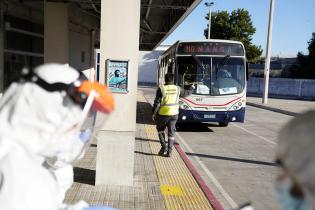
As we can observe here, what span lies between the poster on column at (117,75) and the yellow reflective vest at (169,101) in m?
2.84

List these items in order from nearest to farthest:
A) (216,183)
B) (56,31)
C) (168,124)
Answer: (216,183), (168,124), (56,31)

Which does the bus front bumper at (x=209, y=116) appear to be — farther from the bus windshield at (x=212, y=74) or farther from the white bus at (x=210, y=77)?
the bus windshield at (x=212, y=74)

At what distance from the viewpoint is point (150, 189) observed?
6660 millimetres

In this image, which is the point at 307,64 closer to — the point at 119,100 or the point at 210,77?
the point at 210,77

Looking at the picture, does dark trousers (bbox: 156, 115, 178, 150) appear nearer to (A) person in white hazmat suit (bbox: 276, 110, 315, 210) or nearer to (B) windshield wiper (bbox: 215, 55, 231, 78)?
(B) windshield wiper (bbox: 215, 55, 231, 78)

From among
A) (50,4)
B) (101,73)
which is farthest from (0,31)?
(101,73)

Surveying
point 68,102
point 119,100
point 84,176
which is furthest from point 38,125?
point 84,176

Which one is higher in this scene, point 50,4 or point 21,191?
point 50,4

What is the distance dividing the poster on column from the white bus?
7.59 m

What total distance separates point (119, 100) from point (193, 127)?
30.3 feet

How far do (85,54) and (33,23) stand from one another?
4.78 meters

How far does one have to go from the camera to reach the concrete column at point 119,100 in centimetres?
643

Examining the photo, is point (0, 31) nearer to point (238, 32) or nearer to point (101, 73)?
point (101, 73)

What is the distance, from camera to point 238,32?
50.9 meters
